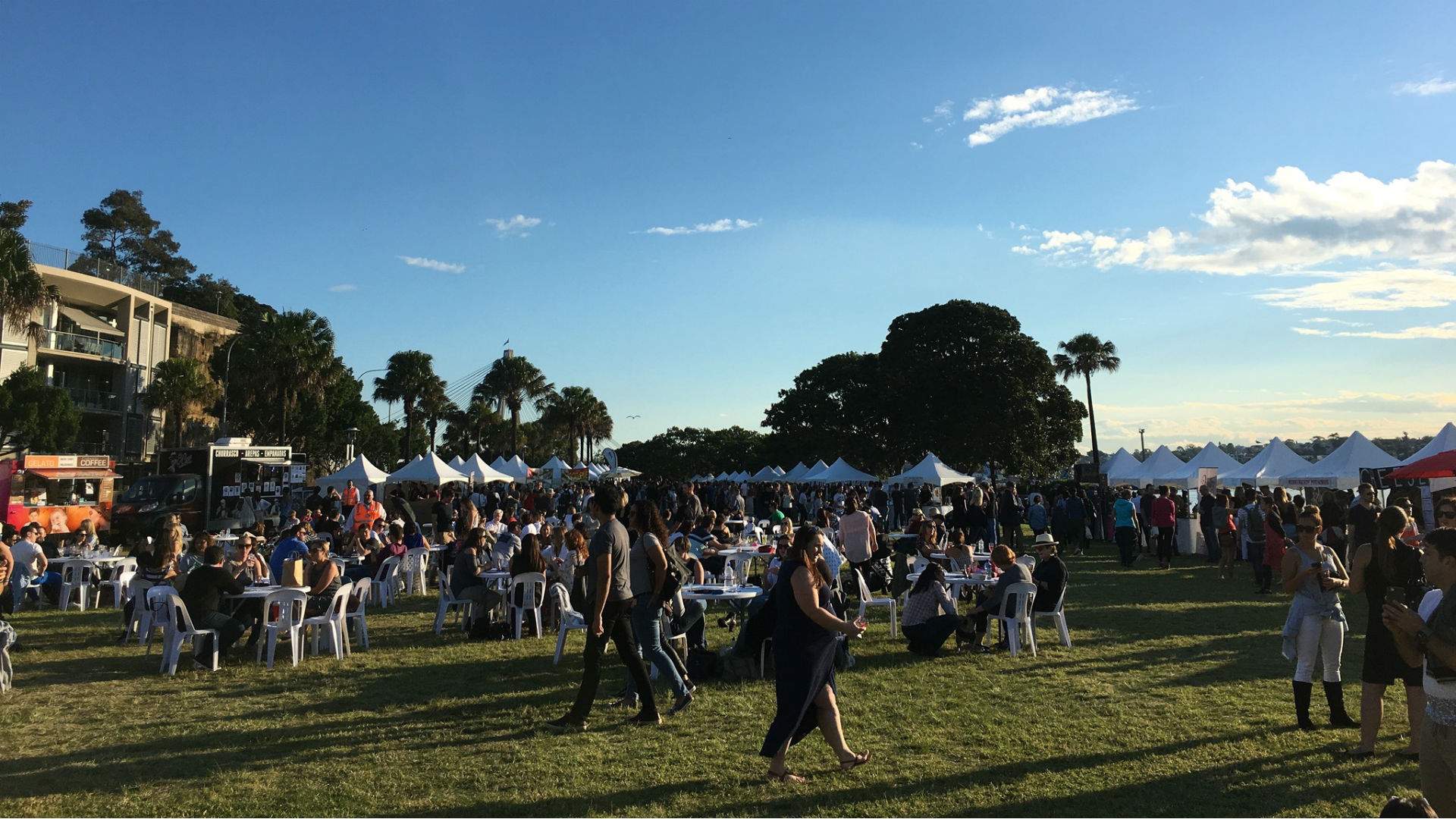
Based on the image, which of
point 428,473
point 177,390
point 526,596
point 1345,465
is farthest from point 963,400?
point 177,390

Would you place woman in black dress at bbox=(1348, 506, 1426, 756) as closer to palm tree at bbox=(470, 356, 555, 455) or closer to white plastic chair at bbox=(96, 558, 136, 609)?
white plastic chair at bbox=(96, 558, 136, 609)

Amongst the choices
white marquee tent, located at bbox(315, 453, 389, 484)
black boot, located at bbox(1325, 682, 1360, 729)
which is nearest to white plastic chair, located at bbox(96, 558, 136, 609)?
white marquee tent, located at bbox(315, 453, 389, 484)

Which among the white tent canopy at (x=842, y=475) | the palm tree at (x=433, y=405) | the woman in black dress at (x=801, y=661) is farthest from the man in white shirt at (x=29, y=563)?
the palm tree at (x=433, y=405)

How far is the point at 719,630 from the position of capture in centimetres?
983

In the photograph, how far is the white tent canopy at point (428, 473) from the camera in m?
23.0

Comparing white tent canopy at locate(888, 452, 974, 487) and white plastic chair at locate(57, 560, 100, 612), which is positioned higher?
white tent canopy at locate(888, 452, 974, 487)

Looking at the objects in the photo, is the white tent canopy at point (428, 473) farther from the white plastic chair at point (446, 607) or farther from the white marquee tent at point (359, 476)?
the white plastic chair at point (446, 607)

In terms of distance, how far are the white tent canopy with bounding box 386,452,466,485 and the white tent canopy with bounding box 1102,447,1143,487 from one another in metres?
20.5

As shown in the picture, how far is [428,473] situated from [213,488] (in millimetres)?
5126

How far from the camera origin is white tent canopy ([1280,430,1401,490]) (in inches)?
769

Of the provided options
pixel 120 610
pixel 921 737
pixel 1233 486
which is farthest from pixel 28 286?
pixel 1233 486

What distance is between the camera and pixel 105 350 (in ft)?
121

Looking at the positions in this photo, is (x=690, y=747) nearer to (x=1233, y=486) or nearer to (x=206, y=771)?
(x=206, y=771)

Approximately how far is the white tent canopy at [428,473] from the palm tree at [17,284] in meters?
11.9
